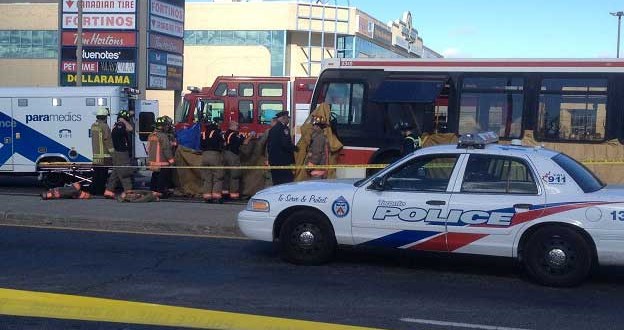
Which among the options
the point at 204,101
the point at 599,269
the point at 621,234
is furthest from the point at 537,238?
the point at 204,101

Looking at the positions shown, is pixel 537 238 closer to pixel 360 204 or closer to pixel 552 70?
pixel 360 204

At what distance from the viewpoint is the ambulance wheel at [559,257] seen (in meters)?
8.43

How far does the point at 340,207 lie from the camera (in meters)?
9.32

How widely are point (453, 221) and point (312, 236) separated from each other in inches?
67.6

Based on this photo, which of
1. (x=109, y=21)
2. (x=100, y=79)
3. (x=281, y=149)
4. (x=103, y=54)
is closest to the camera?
(x=281, y=149)

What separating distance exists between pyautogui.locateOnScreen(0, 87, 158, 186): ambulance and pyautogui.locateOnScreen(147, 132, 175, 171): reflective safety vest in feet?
9.29

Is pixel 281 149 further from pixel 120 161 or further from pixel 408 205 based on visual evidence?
pixel 408 205

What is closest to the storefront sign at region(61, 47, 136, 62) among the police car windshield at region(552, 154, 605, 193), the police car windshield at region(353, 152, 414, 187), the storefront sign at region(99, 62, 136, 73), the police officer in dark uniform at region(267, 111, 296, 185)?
the storefront sign at region(99, 62, 136, 73)

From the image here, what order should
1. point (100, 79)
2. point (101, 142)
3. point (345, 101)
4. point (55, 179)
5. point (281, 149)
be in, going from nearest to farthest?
point (281, 149), point (345, 101), point (101, 142), point (55, 179), point (100, 79)

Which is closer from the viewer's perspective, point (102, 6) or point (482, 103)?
point (482, 103)

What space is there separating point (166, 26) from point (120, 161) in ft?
74.0

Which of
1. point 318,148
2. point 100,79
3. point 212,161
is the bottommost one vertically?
point 212,161

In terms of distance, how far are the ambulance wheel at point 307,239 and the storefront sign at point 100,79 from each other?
2687 centimetres

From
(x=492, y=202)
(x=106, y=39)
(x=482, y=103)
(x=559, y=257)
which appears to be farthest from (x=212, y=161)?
(x=106, y=39)
